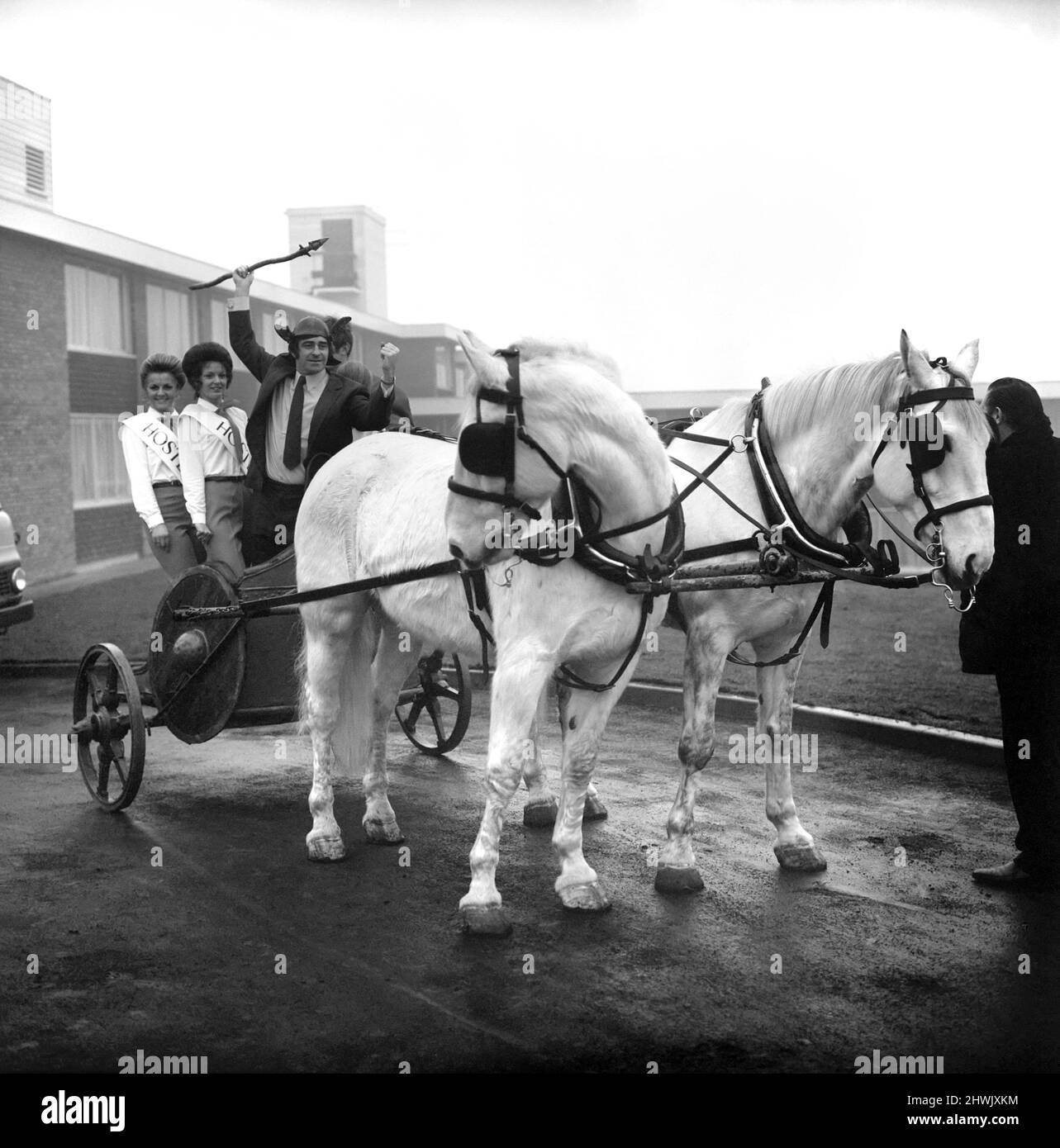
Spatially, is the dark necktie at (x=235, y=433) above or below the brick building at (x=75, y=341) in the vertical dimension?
below

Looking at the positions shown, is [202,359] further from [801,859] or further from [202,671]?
[801,859]

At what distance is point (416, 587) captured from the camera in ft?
17.1

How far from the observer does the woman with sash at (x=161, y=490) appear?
6586 mm

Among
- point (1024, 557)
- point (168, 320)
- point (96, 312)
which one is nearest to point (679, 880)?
point (1024, 557)

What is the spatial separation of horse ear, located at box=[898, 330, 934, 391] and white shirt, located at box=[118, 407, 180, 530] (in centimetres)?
402

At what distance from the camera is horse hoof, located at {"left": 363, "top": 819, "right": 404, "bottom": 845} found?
5.87 metres

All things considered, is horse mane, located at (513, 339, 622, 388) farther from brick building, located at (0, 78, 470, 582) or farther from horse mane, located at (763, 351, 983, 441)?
brick building, located at (0, 78, 470, 582)

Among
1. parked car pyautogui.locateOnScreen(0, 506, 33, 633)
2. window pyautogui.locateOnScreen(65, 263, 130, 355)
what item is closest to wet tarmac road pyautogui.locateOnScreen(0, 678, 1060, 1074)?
parked car pyautogui.locateOnScreen(0, 506, 33, 633)

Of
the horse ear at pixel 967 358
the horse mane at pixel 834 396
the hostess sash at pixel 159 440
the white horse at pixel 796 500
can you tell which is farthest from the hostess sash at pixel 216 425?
the horse ear at pixel 967 358

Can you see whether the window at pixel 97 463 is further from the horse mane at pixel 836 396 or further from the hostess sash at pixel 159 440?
the horse mane at pixel 836 396

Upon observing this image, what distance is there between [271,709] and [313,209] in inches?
1133

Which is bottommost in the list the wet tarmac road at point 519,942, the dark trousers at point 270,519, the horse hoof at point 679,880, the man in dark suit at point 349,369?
the wet tarmac road at point 519,942
